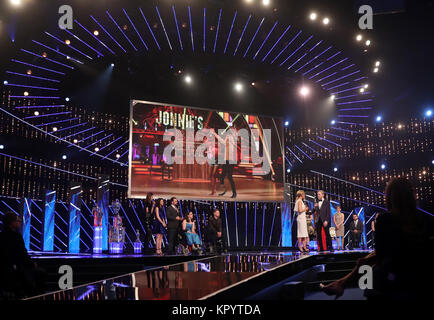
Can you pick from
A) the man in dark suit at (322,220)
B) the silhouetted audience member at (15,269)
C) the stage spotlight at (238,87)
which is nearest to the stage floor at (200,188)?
the stage spotlight at (238,87)

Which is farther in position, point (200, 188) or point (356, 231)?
point (356, 231)

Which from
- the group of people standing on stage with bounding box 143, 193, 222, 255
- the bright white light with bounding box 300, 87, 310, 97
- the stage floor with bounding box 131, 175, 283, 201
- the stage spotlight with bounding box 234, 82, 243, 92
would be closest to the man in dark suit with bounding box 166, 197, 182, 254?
the group of people standing on stage with bounding box 143, 193, 222, 255

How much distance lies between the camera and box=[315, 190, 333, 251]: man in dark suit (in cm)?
904

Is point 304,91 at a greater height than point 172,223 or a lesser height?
greater

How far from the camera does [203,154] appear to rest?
12492mm

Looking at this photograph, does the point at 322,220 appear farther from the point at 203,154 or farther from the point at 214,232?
the point at 203,154

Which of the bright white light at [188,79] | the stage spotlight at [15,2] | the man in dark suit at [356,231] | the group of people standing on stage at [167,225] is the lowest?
the man in dark suit at [356,231]

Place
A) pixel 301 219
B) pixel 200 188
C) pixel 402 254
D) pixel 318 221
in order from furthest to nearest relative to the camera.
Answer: pixel 200 188, pixel 301 219, pixel 318 221, pixel 402 254

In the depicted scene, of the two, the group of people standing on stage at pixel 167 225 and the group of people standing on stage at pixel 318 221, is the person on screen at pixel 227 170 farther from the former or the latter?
the group of people standing on stage at pixel 318 221

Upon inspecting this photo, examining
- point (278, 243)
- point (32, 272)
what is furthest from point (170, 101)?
point (32, 272)

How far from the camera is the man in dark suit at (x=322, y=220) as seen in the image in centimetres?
904

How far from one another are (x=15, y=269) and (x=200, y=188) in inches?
347

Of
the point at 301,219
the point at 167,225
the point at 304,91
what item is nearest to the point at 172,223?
the point at 167,225

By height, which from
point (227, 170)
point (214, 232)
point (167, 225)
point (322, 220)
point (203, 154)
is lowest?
point (214, 232)
